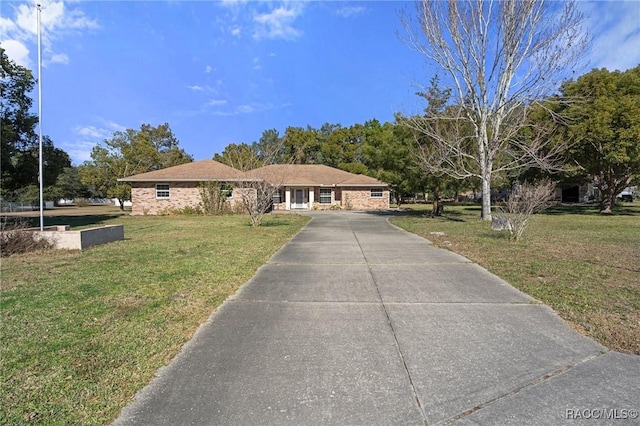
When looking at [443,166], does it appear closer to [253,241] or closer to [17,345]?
[253,241]

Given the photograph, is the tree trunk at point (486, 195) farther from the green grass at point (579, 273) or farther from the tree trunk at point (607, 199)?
the tree trunk at point (607, 199)

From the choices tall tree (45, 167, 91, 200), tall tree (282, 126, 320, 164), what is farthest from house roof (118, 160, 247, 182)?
tall tree (45, 167, 91, 200)

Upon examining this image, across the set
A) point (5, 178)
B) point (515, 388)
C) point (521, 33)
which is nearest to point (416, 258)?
point (515, 388)

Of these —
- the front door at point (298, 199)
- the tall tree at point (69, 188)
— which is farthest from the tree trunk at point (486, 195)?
the tall tree at point (69, 188)

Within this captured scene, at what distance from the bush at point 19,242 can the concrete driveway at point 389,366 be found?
22.4 ft

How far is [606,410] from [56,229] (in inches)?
489

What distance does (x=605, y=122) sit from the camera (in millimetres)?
21062

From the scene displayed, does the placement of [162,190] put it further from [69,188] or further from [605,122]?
[69,188]

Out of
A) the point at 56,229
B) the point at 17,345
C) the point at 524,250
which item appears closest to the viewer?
the point at 17,345

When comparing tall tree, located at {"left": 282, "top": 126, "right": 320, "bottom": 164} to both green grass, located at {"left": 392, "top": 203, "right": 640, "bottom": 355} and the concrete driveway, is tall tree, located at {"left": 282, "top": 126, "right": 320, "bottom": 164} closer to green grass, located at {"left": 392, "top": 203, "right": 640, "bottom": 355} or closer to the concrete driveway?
green grass, located at {"left": 392, "top": 203, "right": 640, "bottom": 355}

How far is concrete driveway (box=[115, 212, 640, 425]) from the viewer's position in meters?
2.58

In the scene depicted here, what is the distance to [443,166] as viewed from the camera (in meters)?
20.2

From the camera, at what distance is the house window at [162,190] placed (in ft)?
91.1

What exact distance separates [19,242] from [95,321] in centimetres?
A: 650
